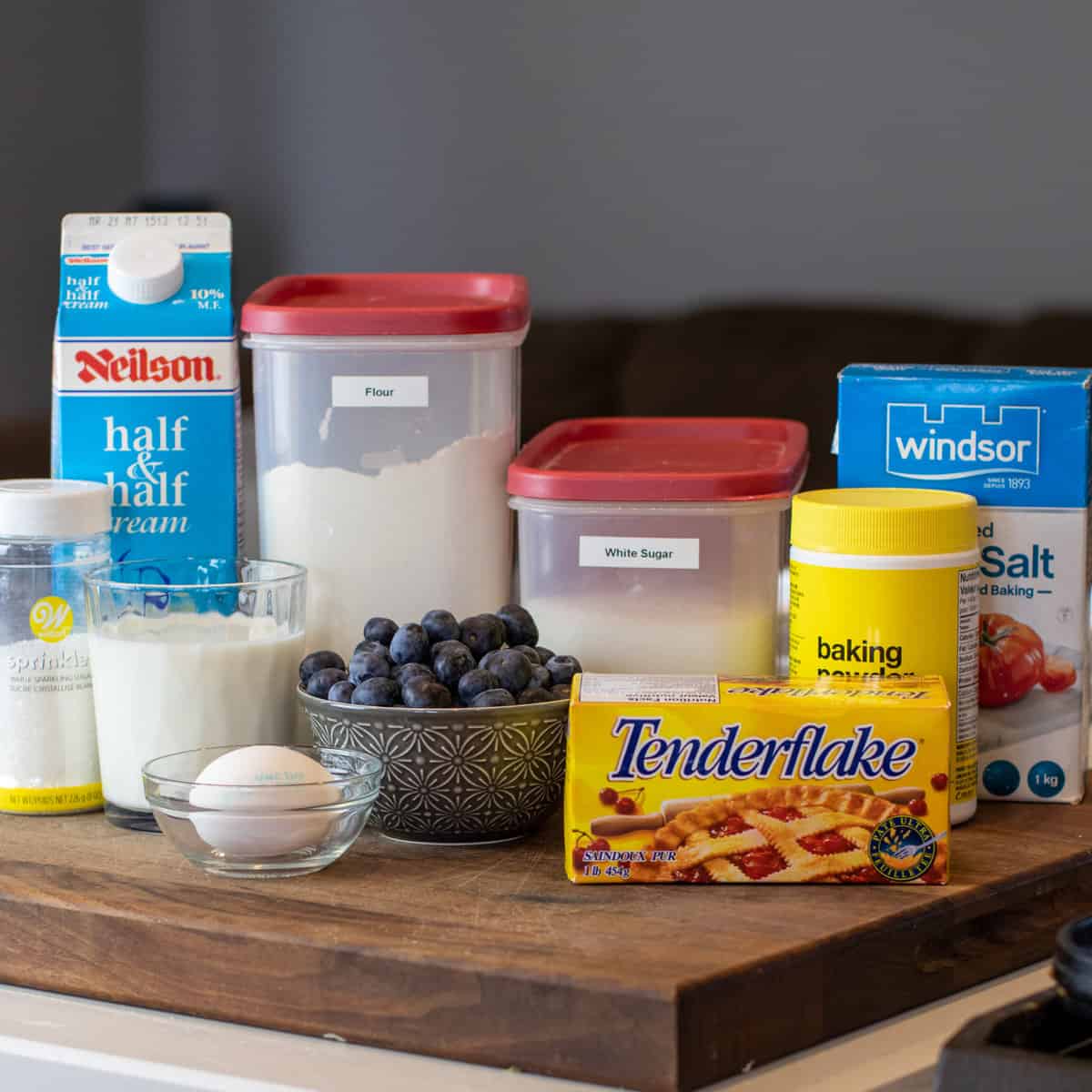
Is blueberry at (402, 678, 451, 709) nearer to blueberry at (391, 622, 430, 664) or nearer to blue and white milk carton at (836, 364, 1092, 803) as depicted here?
blueberry at (391, 622, 430, 664)

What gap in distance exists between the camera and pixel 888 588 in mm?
893

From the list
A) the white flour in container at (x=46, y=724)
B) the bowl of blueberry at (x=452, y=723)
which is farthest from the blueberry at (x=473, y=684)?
the white flour in container at (x=46, y=724)

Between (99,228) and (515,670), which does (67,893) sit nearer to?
(515,670)

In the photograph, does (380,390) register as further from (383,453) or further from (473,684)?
(473,684)

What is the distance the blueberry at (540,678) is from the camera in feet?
3.00

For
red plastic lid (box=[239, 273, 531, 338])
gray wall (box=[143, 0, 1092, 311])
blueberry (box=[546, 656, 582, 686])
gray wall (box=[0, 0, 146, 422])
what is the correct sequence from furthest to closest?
gray wall (box=[0, 0, 146, 422])
gray wall (box=[143, 0, 1092, 311])
red plastic lid (box=[239, 273, 531, 338])
blueberry (box=[546, 656, 582, 686])

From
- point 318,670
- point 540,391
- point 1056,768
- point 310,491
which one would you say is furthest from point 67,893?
point 540,391

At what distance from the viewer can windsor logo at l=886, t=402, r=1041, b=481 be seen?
37.5 inches

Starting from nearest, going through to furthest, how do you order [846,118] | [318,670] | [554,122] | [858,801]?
[858,801]
[318,670]
[846,118]
[554,122]

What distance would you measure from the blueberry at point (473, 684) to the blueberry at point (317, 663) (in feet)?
0.30

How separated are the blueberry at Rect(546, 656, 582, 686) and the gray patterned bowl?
3 cm

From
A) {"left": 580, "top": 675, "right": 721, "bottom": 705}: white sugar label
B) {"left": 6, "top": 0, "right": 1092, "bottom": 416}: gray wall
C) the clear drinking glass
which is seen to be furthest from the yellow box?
{"left": 6, "top": 0, "right": 1092, "bottom": 416}: gray wall

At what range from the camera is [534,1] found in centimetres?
153

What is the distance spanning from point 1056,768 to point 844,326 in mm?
552
